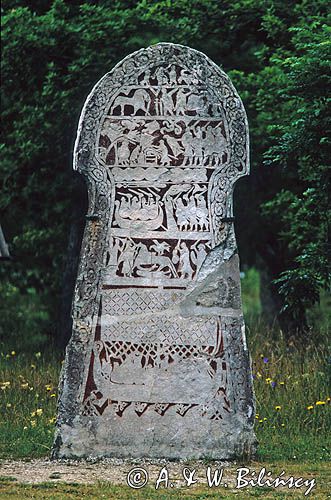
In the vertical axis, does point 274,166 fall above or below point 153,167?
above

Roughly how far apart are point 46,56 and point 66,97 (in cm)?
72

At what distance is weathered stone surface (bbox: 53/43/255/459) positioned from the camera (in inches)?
320

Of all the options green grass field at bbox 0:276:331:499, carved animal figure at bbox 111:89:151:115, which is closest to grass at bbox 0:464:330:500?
green grass field at bbox 0:276:331:499

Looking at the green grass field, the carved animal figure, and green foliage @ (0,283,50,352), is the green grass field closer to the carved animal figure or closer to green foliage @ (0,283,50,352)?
green foliage @ (0,283,50,352)

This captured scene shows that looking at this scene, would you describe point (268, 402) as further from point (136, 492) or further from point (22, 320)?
point (22, 320)

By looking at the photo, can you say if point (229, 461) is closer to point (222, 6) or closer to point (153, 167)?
point (153, 167)

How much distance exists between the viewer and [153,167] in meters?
8.41

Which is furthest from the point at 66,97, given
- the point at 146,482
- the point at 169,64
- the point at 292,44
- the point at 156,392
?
the point at 146,482


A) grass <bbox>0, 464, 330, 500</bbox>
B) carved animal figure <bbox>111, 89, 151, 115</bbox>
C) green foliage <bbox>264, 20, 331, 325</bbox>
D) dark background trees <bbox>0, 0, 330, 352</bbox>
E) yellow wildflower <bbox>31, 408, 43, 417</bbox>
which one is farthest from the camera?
dark background trees <bbox>0, 0, 330, 352</bbox>

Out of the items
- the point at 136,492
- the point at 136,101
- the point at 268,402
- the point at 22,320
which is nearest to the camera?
the point at 136,492

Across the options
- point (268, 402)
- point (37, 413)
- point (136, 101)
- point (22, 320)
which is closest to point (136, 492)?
point (37, 413)

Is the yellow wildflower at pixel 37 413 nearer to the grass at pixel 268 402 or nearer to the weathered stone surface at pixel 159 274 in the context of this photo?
the grass at pixel 268 402

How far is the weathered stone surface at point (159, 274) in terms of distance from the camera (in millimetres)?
8117

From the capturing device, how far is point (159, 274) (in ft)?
27.1
